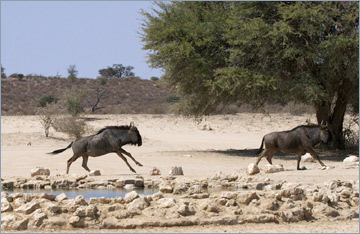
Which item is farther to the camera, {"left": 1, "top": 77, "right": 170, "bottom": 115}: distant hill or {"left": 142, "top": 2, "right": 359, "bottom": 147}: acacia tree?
{"left": 1, "top": 77, "right": 170, "bottom": 115}: distant hill

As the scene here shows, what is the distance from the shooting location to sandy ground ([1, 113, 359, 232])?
48.6ft

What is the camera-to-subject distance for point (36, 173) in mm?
15391

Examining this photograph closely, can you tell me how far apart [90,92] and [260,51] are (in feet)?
137

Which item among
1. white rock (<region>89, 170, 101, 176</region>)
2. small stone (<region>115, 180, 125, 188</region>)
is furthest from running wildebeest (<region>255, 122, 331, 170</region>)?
small stone (<region>115, 180, 125, 188</region>)

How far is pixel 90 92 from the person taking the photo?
6328 centimetres

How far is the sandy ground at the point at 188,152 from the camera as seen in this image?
1483 centimetres

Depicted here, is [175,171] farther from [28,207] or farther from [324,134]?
[28,207]

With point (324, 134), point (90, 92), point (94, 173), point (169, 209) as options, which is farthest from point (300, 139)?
point (90, 92)

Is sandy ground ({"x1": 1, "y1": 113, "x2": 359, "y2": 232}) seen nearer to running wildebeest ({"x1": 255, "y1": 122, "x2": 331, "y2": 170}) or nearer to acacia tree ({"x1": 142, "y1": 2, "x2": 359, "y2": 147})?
running wildebeest ({"x1": 255, "y1": 122, "x2": 331, "y2": 170})

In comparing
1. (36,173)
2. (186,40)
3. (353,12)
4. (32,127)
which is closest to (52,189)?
(36,173)

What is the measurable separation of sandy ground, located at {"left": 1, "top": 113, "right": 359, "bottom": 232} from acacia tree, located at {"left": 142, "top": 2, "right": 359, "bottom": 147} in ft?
8.20

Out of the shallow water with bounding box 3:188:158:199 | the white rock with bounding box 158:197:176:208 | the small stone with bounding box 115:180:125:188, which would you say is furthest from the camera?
the small stone with bounding box 115:180:125:188

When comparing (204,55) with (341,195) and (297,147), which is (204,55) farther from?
(341,195)

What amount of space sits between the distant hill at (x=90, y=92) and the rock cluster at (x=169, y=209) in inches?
1945
